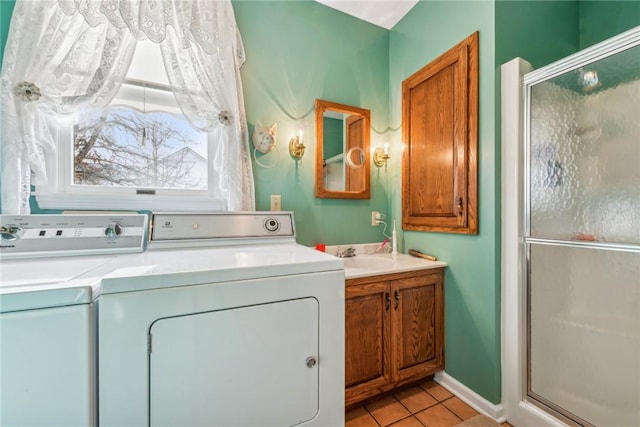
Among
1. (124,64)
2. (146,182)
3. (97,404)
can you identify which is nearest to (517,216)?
(97,404)

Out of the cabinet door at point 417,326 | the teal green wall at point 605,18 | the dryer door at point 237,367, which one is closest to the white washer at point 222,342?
the dryer door at point 237,367

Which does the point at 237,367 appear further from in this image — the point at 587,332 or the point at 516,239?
the point at 587,332

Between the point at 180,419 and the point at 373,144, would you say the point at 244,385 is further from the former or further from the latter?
the point at 373,144

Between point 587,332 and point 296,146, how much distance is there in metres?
1.92

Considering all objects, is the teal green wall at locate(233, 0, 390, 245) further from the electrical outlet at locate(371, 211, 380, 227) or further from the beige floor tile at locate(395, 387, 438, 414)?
the beige floor tile at locate(395, 387, 438, 414)

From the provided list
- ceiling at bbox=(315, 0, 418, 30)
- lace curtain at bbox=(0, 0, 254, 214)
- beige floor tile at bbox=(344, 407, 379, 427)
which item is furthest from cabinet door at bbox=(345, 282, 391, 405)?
ceiling at bbox=(315, 0, 418, 30)

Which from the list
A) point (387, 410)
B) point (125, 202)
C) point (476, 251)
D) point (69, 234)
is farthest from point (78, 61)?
point (387, 410)

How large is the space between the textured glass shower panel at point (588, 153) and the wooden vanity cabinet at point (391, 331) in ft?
2.34

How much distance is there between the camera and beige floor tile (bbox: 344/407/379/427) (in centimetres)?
142

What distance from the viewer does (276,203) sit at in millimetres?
1829

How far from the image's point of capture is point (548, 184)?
135 centimetres

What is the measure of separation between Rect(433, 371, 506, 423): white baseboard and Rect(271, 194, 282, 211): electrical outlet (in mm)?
1562

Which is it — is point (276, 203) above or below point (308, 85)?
below

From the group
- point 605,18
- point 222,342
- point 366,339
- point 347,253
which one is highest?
point 605,18
